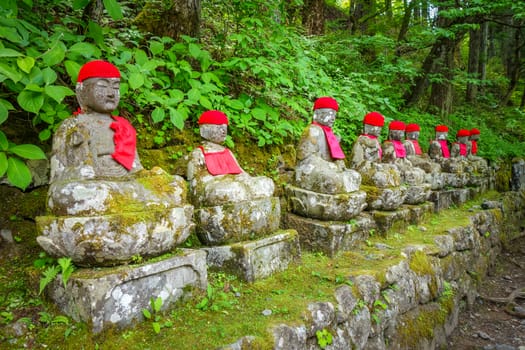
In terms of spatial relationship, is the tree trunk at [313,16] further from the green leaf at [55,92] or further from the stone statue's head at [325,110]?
the green leaf at [55,92]

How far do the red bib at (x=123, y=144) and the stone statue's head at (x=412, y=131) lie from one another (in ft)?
17.0

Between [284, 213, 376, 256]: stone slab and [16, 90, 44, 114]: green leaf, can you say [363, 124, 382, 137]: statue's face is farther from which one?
[16, 90, 44, 114]: green leaf

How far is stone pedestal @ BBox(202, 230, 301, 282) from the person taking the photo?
2947 millimetres

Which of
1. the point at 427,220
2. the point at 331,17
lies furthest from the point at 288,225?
the point at 331,17

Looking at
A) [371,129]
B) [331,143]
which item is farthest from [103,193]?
[371,129]

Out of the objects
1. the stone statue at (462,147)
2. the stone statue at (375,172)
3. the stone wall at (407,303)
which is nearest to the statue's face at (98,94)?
the stone wall at (407,303)

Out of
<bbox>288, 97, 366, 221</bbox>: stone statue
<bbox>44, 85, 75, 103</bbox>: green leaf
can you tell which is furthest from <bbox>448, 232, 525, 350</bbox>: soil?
<bbox>44, 85, 75, 103</bbox>: green leaf

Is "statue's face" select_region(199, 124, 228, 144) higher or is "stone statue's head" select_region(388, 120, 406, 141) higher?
"stone statue's head" select_region(388, 120, 406, 141)

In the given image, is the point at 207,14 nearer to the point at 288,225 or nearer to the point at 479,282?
the point at 288,225

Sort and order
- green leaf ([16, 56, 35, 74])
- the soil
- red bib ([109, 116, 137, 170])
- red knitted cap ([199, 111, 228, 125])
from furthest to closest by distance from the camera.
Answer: the soil, red knitted cap ([199, 111, 228, 125]), red bib ([109, 116, 137, 170]), green leaf ([16, 56, 35, 74])

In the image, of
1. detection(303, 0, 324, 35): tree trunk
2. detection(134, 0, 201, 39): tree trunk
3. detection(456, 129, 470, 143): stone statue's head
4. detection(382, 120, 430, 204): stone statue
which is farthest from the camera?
detection(303, 0, 324, 35): tree trunk

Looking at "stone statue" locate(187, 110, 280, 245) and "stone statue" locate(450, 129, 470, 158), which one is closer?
"stone statue" locate(187, 110, 280, 245)

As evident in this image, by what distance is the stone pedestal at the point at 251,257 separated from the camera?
295 cm

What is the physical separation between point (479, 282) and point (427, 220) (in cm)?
157
